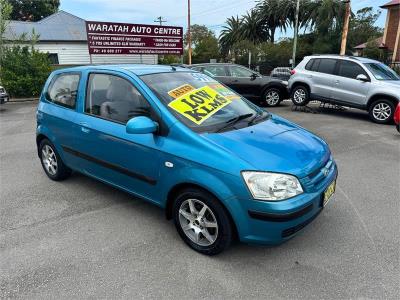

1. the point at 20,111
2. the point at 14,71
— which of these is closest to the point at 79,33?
the point at 14,71

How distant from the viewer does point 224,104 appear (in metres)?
3.66

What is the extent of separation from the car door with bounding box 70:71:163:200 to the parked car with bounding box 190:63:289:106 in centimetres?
758

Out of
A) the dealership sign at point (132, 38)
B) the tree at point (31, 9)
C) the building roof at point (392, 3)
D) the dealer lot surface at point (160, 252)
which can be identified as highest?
the tree at point (31, 9)

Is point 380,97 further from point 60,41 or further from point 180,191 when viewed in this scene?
point 60,41

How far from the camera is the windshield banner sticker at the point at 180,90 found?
344 centimetres

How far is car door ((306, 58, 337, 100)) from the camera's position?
9.84 meters

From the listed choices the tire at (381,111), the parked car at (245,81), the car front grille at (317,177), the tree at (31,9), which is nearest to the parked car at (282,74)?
the parked car at (245,81)

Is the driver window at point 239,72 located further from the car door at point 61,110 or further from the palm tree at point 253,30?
the palm tree at point 253,30

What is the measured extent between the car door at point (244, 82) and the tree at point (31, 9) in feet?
175

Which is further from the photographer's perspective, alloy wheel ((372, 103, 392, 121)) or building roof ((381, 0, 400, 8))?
building roof ((381, 0, 400, 8))

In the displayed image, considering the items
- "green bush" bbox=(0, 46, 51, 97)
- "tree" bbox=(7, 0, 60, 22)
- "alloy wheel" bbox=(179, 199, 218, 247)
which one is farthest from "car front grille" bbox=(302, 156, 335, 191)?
"tree" bbox=(7, 0, 60, 22)

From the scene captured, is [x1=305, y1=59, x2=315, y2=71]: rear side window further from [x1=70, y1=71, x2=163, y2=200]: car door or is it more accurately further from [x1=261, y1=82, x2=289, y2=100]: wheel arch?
[x1=70, y1=71, x2=163, y2=200]: car door

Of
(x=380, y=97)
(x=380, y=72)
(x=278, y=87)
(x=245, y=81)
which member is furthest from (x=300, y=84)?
(x=380, y=97)

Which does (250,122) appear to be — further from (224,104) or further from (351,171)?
(351,171)
